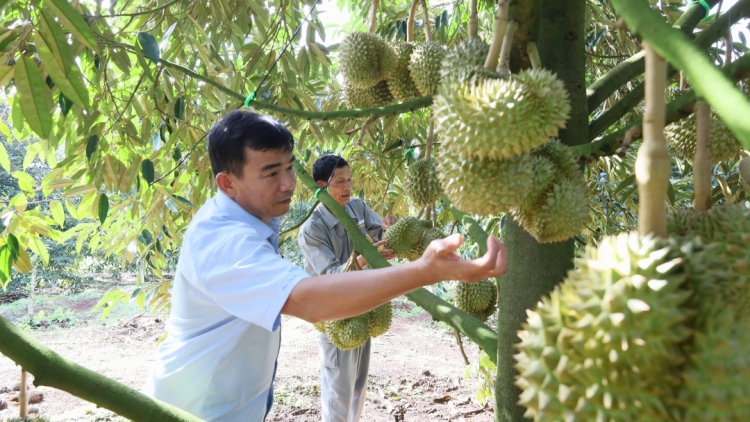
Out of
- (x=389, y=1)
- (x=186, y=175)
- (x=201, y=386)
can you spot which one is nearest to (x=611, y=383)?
(x=201, y=386)

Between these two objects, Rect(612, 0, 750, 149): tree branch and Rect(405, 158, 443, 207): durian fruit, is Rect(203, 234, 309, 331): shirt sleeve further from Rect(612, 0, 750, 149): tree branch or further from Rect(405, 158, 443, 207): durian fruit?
Rect(612, 0, 750, 149): tree branch

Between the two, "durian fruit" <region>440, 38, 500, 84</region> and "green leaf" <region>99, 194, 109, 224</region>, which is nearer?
"durian fruit" <region>440, 38, 500, 84</region>

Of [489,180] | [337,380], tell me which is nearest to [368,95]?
[489,180]

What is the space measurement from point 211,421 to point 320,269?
4.82ft

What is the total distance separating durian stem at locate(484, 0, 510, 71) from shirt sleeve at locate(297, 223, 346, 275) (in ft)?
6.80

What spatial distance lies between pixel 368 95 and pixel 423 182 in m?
0.30

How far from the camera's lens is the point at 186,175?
7.91ft

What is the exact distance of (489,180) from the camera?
0.90 meters

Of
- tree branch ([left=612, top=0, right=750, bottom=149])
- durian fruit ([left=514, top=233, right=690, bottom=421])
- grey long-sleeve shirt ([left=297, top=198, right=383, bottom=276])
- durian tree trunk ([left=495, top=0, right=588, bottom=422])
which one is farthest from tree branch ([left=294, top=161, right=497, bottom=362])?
grey long-sleeve shirt ([left=297, top=198, right=383, bottom=276])

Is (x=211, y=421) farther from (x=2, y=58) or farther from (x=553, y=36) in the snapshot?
(x=553, y=36)

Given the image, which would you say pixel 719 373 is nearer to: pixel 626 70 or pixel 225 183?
pixel 626 70

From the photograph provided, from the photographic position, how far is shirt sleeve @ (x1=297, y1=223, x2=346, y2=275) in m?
2.93

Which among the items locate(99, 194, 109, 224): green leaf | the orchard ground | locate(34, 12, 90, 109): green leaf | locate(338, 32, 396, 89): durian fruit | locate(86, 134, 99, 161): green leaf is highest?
locate(338, 32, 396, 89): durian fruit

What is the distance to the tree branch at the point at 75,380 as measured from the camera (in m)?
A: 0.60
